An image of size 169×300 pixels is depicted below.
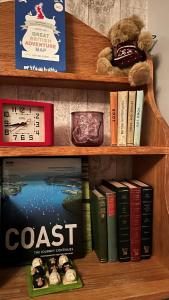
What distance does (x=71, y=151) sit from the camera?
655 mm

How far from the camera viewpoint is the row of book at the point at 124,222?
0.75 meters

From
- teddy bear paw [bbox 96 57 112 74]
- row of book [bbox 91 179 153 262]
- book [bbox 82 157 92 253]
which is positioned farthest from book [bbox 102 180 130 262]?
teddy bear paw [bbox 96 57 112 74]

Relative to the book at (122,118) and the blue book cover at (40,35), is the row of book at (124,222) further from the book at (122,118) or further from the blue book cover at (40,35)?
the blue book cover at (40,35)

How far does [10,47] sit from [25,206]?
1.71 ft

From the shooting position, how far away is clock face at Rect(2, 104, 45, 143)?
688mm

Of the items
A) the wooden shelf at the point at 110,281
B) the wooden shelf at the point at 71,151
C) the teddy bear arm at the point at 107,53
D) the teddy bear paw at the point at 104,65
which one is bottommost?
the wooden shelf at the point at 110,281

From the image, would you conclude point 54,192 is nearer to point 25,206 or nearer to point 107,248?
point 25,206

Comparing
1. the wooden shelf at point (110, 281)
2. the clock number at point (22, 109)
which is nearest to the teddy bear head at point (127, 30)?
the clock number at point (22, 109)

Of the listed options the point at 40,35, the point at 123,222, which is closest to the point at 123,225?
the point at 123,222

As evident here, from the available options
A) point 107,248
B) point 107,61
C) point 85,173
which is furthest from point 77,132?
point 107,248

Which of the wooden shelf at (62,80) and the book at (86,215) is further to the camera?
the book at (86,215)

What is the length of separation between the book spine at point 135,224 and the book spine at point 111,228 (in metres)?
0.05

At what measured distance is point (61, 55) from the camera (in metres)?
0.77

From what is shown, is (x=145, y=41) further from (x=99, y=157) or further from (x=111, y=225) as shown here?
(x=111, y=225)
